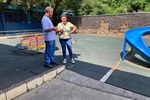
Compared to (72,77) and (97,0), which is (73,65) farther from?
(97,0)

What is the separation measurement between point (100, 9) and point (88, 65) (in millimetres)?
14646

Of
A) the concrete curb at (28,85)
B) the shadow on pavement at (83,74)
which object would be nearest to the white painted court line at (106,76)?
the shadow on pavement at (83,74)

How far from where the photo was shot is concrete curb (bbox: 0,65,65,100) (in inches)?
108

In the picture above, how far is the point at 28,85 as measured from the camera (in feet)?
10.4

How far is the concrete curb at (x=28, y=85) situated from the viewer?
274 centimetres

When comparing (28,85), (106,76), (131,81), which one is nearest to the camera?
(28,85)

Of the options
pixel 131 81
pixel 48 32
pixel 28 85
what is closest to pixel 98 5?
A: pixel 48 32

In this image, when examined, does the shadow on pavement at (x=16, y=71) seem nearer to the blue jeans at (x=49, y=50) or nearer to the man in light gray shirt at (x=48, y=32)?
the blue jeans at (x=49, y=50)

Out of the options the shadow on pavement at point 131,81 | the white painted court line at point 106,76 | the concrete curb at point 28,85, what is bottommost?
the shadow on pavement at point 131,81

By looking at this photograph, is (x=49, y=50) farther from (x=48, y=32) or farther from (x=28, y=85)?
(x=28, y=85)

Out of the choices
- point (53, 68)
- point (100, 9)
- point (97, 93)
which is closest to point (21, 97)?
point (53, 68)

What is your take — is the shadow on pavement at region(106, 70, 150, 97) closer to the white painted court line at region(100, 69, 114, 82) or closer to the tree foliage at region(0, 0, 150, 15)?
the white painted court line at region(100, 69, 114, 82)

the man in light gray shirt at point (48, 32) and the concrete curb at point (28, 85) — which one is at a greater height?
the man in light gray shirt at point (48, 32)

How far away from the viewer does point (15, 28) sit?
52.5ft
